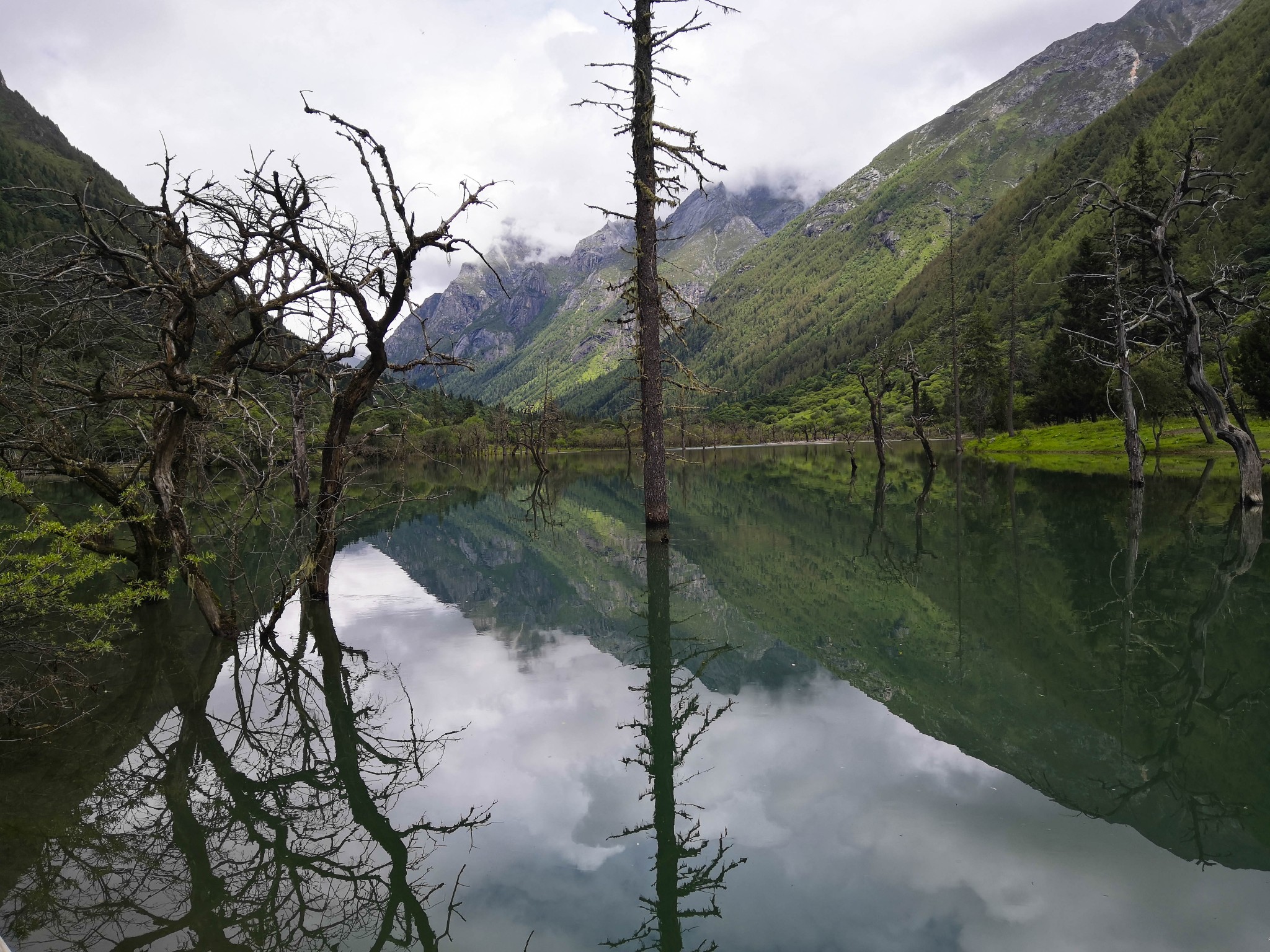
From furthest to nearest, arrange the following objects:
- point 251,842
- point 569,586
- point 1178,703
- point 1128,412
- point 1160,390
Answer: point 1160,390 → point 1128,412 → point 569,586 → point 1178,703 → point 251,842

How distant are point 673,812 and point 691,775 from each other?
1.74ft

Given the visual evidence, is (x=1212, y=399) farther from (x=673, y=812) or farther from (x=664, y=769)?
(x=673, y=812)

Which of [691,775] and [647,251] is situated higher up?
[647,251]

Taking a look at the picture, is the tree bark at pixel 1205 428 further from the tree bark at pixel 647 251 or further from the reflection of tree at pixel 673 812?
the reflection of tree at pixel 673 812

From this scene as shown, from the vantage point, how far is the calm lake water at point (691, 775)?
372 cm

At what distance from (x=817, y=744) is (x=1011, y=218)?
671 ft

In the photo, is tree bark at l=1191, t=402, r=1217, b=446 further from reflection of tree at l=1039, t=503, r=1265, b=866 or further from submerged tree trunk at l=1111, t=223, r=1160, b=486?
reflection of tree at l=1039, t=503, r=1265, b=866

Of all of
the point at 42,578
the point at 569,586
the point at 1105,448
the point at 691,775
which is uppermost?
the point at 42,578

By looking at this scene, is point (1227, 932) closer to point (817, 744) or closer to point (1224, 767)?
point (1224, 767)

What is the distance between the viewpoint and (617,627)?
9.90 metres

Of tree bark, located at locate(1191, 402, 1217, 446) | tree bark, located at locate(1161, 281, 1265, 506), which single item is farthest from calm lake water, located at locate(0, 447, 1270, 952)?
tree bark, located at locate(1191, 402, 1217, 446)

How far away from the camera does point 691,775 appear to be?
5.28m

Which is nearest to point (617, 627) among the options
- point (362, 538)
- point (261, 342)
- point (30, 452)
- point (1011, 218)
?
point (261, 342)

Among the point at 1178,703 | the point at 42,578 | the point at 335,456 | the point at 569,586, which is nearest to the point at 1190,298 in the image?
the point at 1178,703
